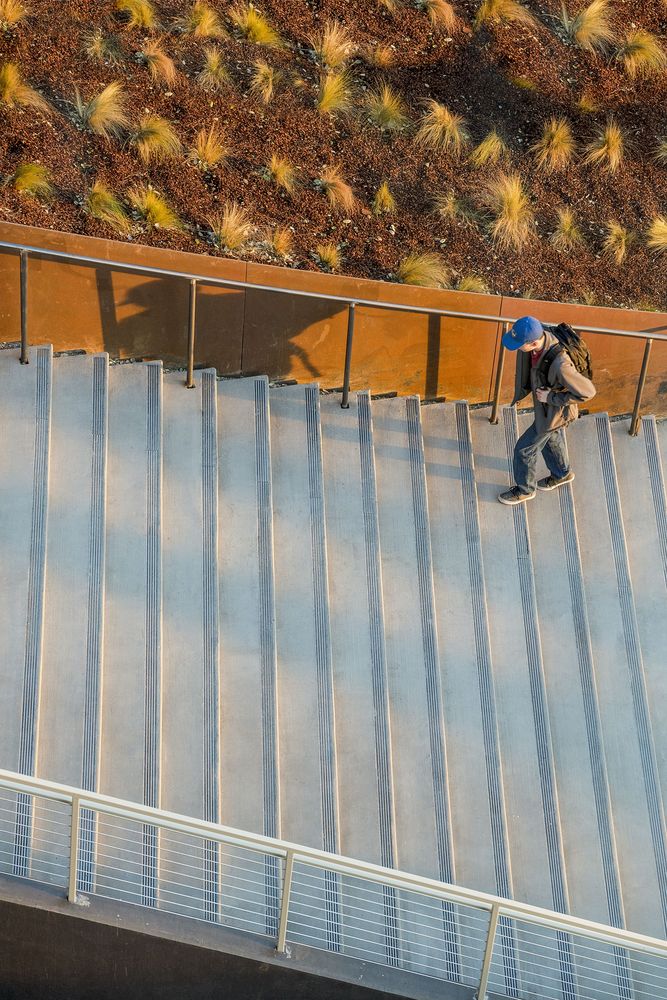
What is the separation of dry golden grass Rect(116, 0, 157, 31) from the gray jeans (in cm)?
523

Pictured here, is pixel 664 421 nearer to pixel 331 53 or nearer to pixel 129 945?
pixel 331 53

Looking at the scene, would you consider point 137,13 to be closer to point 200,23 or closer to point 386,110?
point 200,23

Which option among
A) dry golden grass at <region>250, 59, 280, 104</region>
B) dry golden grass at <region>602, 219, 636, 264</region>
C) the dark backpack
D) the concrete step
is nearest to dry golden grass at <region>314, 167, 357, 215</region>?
dry golden grass at <region>250, 59, 280, 104</region>

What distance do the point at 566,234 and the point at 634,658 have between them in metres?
3.98

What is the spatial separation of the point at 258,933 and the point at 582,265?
6455 mm

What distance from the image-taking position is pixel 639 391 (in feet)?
31.1

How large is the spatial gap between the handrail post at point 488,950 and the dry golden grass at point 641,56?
8.63m

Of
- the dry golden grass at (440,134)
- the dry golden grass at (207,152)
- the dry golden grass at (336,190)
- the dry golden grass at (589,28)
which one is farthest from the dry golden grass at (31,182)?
the dry golden grass at (589,28)

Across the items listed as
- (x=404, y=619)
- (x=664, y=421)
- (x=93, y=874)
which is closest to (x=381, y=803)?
(x=404, y=619)

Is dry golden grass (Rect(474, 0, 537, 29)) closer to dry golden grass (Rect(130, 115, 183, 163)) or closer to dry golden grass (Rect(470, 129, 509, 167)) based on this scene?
dry golden grass (Rect(470, 129, 509, 167))

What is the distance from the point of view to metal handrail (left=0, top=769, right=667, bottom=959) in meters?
5.68

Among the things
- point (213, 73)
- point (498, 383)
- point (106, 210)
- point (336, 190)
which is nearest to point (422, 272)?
point (336, 190)

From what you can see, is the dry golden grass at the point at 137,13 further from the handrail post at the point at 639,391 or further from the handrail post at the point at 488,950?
the handrail post at the point at 488,950

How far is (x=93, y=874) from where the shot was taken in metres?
6.36
